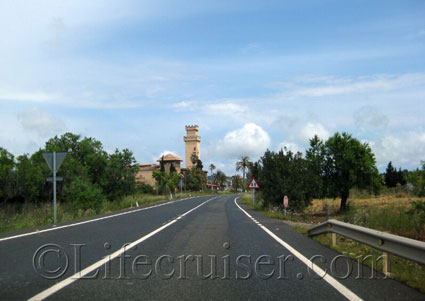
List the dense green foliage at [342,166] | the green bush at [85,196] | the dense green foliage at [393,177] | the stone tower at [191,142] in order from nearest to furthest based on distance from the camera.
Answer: the green bush at [85,196] < the dense green foliage at [342,166] < the dense green foliage at [393,177] < the stone tower at [191,142]

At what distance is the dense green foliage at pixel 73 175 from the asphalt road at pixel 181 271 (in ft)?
77.1

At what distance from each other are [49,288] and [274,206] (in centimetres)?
2721

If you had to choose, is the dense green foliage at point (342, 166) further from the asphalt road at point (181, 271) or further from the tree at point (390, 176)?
the tree at point (390, 176)

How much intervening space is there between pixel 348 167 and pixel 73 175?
29016 mm

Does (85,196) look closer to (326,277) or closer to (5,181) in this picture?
(5,181)

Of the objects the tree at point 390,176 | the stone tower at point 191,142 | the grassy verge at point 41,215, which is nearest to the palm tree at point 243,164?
the stone tower at point 191,142

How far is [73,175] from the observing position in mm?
48969

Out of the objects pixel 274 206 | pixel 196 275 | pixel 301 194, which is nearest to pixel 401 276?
pixel 196 275

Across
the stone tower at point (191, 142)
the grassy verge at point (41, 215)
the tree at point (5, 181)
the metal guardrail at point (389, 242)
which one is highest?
the stone tower at point (191, 142)

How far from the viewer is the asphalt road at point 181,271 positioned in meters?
6.18

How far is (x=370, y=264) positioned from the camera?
8.73 metres

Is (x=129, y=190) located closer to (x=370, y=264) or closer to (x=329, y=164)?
(x=329, y=164)

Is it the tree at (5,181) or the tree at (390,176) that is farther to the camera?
the tree at (390,176)

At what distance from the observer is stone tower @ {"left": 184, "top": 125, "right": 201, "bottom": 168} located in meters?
146
